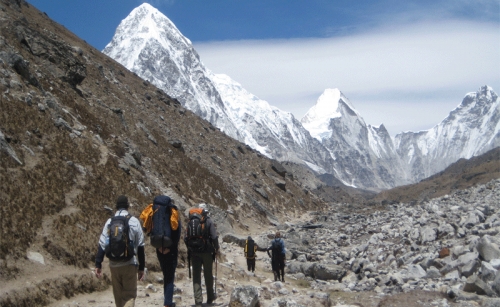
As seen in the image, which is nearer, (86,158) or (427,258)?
(427,258)

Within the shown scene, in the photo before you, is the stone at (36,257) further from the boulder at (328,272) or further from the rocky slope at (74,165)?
the boulder at (328,272)

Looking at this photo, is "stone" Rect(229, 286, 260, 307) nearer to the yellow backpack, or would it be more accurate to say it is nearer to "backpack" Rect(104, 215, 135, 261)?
the yellow backpack

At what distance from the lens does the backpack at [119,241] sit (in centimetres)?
845

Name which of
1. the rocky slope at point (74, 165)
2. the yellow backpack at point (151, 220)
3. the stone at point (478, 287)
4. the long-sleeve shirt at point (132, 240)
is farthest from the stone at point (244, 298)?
the stone at point (478, 287)

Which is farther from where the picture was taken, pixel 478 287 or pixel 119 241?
pixel 478 287

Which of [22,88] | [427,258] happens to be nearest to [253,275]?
[427,258]

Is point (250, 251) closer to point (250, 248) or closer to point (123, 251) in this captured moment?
point (250, 248)

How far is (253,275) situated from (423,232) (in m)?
8.29

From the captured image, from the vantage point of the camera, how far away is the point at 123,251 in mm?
8484

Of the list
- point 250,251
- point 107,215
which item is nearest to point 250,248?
point 250,251

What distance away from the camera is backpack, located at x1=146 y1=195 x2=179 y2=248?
966cm

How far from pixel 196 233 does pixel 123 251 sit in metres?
2.45

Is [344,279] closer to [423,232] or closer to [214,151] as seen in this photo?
[423,232]

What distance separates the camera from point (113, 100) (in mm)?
40406
